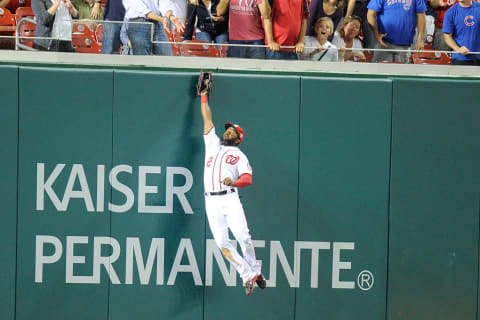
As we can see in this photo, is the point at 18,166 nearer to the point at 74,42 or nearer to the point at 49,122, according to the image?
the point at 49,122

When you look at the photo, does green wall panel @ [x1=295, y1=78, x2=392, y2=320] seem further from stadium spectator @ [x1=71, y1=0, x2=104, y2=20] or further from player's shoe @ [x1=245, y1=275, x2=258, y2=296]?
stadium spectator @ [x1=71, y1=0, x2=104, y2=20]

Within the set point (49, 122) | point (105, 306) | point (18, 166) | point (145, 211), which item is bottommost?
point (105, 306)

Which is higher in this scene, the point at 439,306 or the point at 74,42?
the point at 74,42

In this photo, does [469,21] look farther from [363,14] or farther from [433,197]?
[433,197]

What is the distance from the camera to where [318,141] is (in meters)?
7.21

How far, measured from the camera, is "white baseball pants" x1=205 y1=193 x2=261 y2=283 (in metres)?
7.13

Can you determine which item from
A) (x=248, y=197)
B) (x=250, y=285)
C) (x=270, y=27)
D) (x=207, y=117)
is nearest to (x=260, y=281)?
(x=250, y=285)

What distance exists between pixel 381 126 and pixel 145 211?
8.55 ft

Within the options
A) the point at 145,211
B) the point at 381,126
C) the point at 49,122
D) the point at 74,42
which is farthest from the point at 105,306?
the point at 381,126

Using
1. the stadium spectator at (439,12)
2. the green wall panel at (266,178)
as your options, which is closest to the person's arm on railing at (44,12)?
the green wall panel at (266,178)

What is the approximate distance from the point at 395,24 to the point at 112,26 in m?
2.96

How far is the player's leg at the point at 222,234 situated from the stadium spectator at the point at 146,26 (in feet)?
5.32

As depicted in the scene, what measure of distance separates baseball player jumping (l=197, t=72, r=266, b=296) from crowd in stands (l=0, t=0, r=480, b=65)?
2.40 feet

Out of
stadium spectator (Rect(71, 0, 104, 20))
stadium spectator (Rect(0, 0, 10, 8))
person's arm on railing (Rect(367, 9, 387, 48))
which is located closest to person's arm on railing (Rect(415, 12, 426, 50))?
person's arm on railing (Rect(367, 9, 387, 48))
